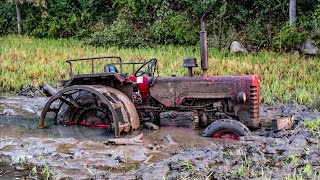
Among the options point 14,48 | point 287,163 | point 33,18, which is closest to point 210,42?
point 14,48

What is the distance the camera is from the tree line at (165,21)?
2002 cm

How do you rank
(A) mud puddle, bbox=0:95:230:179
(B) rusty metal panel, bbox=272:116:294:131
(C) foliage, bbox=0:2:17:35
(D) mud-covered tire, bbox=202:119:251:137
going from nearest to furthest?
(A) mud puddle, bbox=0:95:230:179, (D) mud-covered tire, bbox=202:119:251:137, (B) rusty metal panel, bbox=272:116:294:131, (C) foliage, bbox=0:2:17:35

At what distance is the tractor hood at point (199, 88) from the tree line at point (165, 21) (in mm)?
11315

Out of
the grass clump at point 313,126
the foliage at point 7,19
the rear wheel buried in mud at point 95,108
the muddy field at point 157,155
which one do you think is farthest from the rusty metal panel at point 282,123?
the foliage at point 7,19

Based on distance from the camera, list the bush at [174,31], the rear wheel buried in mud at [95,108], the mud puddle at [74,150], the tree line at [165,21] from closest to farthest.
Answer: the mud puddle at [74,150], the rear wheel buried in mud at [95,108], the tree line at [165,21], the bush at [174,31]

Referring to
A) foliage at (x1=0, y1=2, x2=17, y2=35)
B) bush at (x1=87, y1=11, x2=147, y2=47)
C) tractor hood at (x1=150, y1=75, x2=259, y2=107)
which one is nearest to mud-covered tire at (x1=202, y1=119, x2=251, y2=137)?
tractor hood at (x1=150, y1=75, x2=259, y2=107)

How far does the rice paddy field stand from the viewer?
12641 millimetres

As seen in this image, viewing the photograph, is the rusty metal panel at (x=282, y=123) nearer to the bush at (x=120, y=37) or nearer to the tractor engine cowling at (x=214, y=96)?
the tractor engine cowling at (x=214, y=96)

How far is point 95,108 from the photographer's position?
331 inches

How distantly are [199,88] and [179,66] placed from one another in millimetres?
7587

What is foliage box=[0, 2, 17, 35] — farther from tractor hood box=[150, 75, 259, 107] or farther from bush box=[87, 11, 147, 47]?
tractor hood box=[150, 75, 259, 107]

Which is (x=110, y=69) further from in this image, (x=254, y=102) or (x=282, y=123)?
(x=282, y=123)

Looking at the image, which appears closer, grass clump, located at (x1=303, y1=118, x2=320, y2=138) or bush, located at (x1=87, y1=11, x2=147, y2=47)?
grass clump, located at (x1=303, y1=118, x2=320, y2=138)

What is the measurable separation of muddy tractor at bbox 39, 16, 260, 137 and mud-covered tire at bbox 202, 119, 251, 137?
41 millimetres
